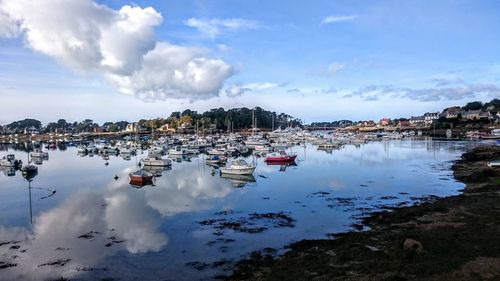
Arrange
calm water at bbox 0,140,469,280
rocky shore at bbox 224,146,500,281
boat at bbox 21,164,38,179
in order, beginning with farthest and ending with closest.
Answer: boat at bbox 21,164,38,179 < calm water at bbox 0,140,469,280 < rocky shore at bbox 224,146,500,281

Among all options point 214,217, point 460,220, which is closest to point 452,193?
point 460,220

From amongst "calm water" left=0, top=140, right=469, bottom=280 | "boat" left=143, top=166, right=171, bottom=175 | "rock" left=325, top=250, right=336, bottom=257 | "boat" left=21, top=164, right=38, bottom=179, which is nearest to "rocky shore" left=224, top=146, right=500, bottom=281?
"rock" left=325, top=250, right=336, bottom=257

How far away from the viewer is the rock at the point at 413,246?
15886 millimetres

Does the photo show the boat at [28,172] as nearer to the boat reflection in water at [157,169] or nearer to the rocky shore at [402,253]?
the boat reflection in water at [157,169]

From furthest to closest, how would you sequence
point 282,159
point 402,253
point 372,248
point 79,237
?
1. point 282,159
2. point 79,237
3. point 372,248
4. point 402,253

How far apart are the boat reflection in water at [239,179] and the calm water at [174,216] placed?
0.11m

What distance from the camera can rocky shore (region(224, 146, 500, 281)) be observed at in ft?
46.7

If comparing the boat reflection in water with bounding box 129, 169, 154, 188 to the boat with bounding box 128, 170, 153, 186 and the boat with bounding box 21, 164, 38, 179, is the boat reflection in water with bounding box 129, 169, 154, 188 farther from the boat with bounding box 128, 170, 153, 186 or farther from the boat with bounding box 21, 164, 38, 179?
the boat with bounding box 21, 164, 38, 179

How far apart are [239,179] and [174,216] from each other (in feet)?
62.0

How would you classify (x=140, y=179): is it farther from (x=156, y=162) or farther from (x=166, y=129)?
(x=166, y=129)

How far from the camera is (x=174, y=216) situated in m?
27.6

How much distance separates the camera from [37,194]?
39.0 m

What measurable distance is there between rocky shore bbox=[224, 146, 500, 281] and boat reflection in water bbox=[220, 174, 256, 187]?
2040 centimetres

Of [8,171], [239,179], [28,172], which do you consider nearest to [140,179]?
[239,179]
